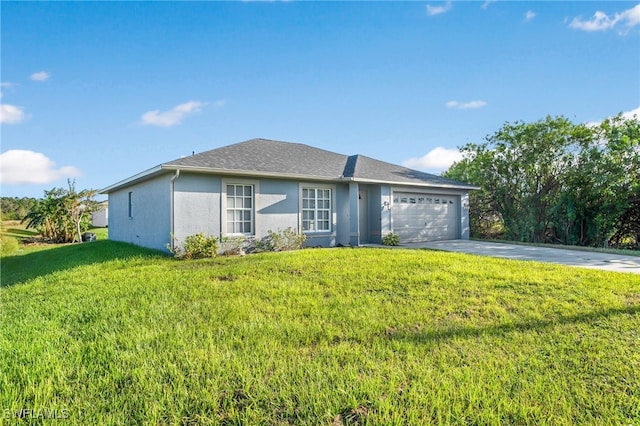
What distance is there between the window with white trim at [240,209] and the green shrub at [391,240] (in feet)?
17.4

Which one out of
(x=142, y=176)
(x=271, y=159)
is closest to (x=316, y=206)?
(x=271, y=159)

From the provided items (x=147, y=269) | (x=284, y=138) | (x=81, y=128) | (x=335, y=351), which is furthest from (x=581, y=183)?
(x=81, y=128)

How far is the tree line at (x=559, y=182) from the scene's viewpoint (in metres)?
13.6

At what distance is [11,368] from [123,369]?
120cm

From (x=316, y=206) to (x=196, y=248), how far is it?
4.77m

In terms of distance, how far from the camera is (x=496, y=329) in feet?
13.3

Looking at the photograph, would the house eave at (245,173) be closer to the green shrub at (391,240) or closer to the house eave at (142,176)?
the house eave at (142,176)

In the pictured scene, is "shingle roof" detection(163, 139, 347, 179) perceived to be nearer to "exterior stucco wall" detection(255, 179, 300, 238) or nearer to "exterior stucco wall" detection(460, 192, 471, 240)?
"exterior stucco wall" detection(255, 179, 300, 238)

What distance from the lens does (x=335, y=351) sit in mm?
3457

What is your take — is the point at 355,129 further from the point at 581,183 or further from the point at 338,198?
the point at 581,183

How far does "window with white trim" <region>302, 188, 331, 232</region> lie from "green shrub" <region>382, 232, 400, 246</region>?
229 cm

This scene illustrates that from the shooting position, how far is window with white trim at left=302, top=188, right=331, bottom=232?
1234cm

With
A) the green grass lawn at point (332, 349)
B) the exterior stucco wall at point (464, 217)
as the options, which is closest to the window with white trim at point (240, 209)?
the green grass lawn at point (332, 349)

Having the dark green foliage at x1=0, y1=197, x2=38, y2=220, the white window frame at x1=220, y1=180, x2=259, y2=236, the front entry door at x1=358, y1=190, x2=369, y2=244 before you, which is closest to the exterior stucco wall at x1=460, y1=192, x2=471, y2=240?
the front entry door at x1=358, y1=190, x2=369, y2=244
